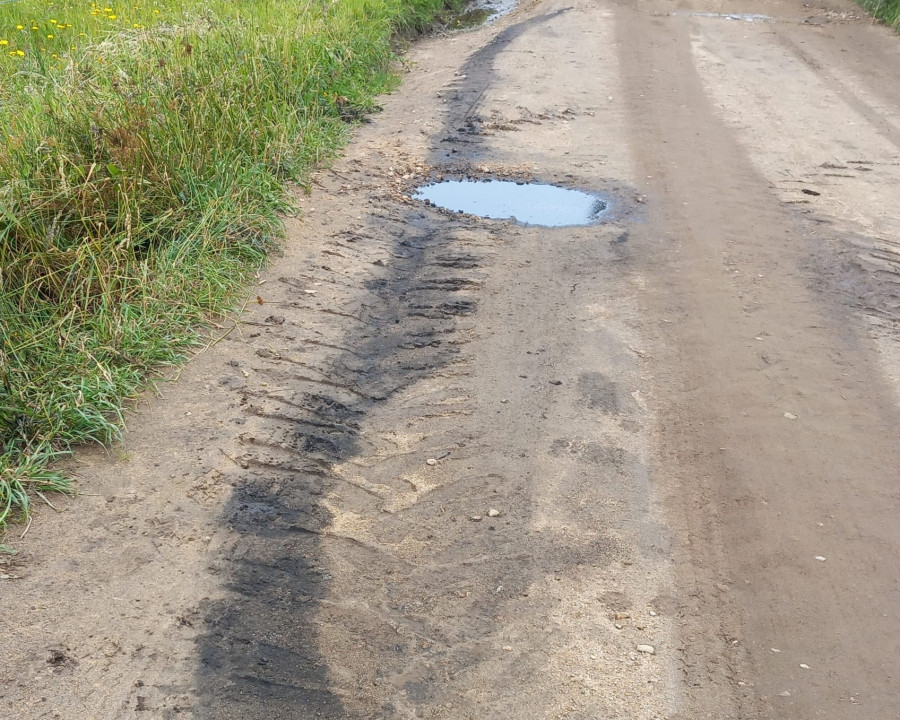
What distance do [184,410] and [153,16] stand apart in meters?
6.23

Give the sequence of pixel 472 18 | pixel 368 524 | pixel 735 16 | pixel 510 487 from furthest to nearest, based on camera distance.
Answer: pixel 472 18
pixel 735 16
pixel 510 487
pixel 368 524

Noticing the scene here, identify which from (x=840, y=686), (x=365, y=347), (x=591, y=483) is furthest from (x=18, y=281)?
(x=840, y=686)

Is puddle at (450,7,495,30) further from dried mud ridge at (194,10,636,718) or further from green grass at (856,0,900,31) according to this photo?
dried mud ridge at (194,10,636,718)

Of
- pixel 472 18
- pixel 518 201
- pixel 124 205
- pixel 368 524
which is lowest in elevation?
pixel 368 524

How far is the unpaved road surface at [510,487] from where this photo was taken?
329cm

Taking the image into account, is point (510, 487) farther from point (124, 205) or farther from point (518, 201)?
point (518, 201)

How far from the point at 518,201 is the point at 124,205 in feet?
10.9

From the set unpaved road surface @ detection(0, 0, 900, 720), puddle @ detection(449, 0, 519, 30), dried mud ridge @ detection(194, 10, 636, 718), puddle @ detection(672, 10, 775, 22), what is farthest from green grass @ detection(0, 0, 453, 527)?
puddle @ detection(672, 10, 775, 22)

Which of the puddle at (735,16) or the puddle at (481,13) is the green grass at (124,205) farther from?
the puddle at (735,16)

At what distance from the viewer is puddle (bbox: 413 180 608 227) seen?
739 centimetres

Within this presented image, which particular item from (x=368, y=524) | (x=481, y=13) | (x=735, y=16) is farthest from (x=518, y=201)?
(x=481, y=13)

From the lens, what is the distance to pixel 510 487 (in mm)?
4262

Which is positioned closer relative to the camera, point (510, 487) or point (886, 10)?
point (510, 487)

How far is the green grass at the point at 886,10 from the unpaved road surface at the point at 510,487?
760 cm
